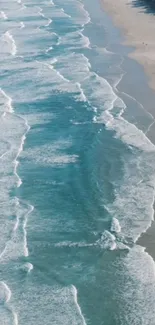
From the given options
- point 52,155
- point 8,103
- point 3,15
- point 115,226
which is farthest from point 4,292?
point 3,15

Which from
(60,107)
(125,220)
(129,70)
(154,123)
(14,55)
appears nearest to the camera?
(125,220)

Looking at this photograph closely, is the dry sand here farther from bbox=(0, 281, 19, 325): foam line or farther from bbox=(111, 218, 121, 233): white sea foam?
bbox=(0, 281, 19, 325): foam line

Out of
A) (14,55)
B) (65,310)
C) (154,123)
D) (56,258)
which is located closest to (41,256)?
(56,258)

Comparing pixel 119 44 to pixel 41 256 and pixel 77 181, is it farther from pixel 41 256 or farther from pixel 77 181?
pixel 41 256

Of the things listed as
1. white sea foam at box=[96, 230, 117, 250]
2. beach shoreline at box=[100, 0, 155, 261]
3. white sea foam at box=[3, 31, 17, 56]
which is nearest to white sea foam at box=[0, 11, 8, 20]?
white sea foam at box=[3, 31, 17, 56]

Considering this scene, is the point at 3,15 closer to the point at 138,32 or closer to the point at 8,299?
the point at 138,32

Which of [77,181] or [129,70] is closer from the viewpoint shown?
[77,181]
